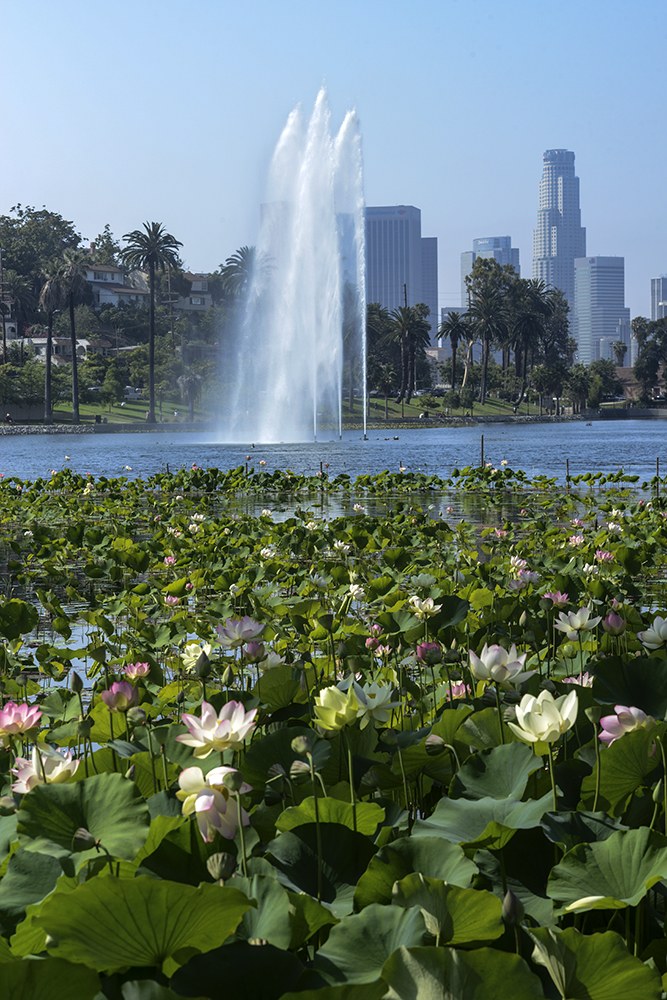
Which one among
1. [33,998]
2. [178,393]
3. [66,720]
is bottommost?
[66,720]

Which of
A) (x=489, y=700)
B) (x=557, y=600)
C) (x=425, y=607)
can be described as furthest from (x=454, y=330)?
(x=489, y=700)

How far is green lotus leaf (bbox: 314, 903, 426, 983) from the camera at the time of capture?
4.09ft

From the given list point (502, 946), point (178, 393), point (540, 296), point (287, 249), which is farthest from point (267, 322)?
point (540, 296)

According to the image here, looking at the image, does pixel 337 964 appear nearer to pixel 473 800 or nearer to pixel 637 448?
pixel 473 800

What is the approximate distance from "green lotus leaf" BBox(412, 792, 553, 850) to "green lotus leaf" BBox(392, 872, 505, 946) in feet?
0.89

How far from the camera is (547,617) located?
12.8 feet

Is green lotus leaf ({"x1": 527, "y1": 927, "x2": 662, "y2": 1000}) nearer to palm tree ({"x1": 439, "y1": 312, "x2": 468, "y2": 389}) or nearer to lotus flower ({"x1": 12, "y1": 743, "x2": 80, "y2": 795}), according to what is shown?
lotus flower ({"x1": 12, "y1": 743, "x2": 80, "y2": 795})

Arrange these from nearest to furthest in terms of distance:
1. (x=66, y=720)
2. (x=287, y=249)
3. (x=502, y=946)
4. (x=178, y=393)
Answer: (x=502, y=946) < (x=66, y=720) < (x=287, y=249) < (x=178, y=393)

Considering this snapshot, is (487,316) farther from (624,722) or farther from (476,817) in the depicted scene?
(476,817)

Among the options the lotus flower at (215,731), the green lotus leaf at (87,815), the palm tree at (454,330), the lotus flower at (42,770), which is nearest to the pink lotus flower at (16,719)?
the lotus flower at (42,770)

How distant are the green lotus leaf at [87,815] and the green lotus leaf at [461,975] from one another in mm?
634

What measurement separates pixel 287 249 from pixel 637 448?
16.3 metres

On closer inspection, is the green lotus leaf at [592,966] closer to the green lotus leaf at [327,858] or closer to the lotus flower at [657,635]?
the green lotus leaf at [327,858]

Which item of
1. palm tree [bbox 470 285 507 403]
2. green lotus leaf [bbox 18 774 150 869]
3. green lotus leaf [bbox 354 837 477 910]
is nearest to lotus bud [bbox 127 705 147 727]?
green lotus leaf [bbox 18 774 150 869]
